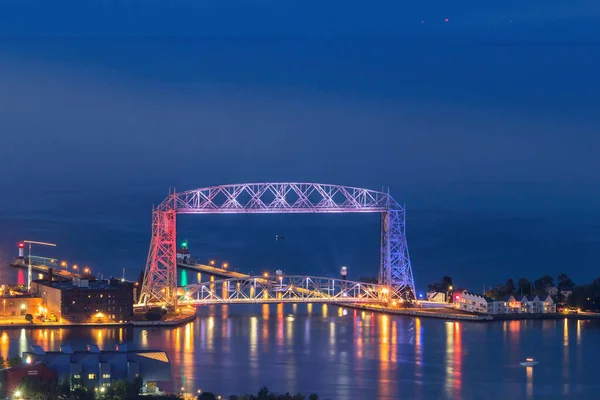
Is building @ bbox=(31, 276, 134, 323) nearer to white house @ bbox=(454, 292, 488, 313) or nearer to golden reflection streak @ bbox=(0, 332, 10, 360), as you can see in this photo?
golden reflection streak @ bbox=(0, 332, 10, 360)

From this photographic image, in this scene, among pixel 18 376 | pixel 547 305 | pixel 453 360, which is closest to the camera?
pixel 18 376

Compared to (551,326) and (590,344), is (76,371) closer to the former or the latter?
(590,344)

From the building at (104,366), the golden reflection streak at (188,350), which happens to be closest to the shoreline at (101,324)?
the golden reflection streak at (188,350)

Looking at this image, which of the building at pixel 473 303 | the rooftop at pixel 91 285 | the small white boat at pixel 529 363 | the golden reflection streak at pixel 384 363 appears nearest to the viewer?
the golden reflection streak at pixel 384 363

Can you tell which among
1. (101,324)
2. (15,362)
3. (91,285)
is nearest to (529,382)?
(15,362)

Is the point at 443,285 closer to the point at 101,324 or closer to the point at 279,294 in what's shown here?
the point at 279,294

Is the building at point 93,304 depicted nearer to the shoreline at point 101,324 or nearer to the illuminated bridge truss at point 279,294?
the shoreline at point 101,324
